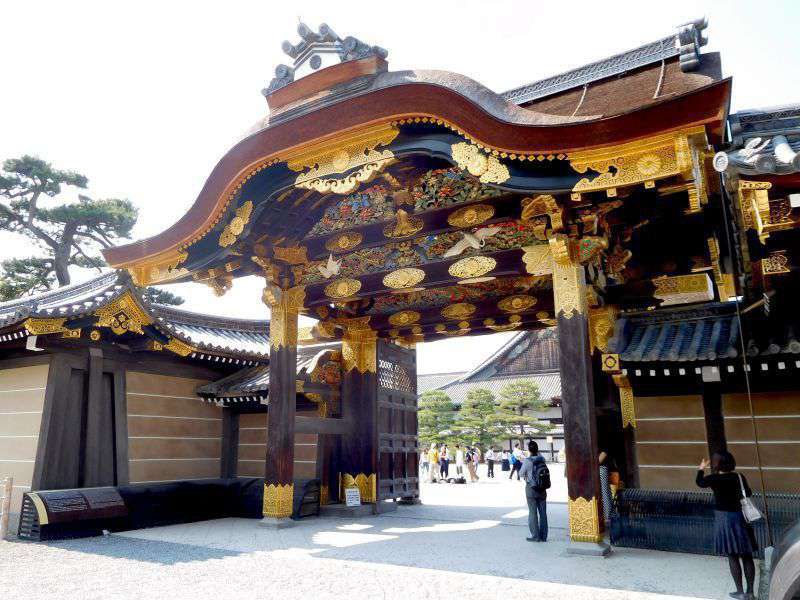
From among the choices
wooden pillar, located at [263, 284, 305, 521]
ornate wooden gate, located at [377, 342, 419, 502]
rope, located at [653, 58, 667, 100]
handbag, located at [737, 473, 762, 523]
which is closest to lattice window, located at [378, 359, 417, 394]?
ornate wooden gate, located at [377, 342, 419, 502]

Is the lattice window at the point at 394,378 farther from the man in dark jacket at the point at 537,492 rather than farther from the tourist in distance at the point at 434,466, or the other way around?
the tourist in distance at the point at 434,466

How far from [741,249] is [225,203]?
657 centimetres

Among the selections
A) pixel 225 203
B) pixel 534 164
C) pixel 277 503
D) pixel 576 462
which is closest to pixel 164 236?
pixel 225 203

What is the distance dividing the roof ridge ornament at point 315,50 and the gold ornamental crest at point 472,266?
3059 millimetres

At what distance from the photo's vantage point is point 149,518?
982cm

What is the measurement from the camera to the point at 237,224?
862cm

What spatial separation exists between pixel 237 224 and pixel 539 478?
5.62m

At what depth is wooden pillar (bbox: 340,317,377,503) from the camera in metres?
11.3

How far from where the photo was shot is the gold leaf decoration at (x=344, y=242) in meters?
9.27

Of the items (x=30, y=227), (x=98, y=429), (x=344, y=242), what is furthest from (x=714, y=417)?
(x=30, y=227)

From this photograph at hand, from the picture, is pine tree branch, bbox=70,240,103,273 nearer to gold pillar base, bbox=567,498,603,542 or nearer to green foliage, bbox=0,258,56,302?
green foliage, bbox=0,258,56,302

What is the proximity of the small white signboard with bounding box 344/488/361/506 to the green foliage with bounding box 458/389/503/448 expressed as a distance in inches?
865

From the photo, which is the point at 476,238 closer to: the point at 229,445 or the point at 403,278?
the point at 403,278

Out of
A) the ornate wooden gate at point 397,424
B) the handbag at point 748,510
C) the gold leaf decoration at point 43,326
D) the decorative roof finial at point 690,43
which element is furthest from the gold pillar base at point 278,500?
the decorative roof finial at point 690,43
